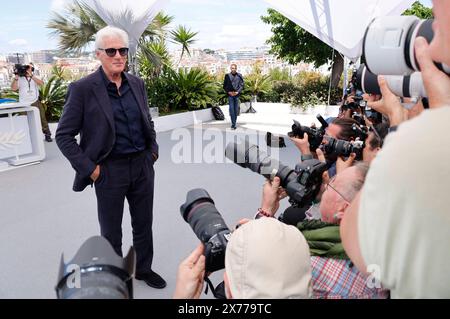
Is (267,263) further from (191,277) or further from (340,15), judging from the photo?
(340,15)

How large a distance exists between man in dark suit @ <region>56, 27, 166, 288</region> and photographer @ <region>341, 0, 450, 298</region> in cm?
194

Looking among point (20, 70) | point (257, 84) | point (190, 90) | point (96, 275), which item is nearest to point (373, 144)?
point (96, 275)

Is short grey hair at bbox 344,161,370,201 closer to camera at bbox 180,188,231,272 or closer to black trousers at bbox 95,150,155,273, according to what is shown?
camera at bbox 180,188,231,272

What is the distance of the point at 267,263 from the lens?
97 cm

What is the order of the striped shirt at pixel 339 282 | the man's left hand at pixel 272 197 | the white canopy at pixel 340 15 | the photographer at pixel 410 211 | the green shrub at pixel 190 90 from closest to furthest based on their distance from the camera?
the photographer at pixel 410 211, the striped shirt at pixel 339 282, the man's left hand at pixel 272 197, the white canopy at pixel 340 15, the green shrub at pixel 190 90

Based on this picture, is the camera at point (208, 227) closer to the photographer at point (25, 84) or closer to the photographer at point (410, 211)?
the photographer at point (410, 211)

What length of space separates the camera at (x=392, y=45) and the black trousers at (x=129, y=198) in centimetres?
164

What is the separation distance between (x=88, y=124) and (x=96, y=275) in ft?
5.57

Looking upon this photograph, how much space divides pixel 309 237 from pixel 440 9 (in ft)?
3.37

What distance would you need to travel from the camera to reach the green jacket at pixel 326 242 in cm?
145

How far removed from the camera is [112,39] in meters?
2.40

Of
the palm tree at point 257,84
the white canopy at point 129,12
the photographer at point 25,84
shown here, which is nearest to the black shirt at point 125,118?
the photographer at point 25,84

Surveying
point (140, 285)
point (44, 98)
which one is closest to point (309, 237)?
point (140, 285)

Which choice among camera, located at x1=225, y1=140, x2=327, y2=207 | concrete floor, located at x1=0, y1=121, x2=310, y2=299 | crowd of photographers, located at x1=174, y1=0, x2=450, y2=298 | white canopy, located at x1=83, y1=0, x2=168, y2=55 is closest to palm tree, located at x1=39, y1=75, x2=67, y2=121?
white canopy, located at x1=83, y1=0, x2=168, y2=55
